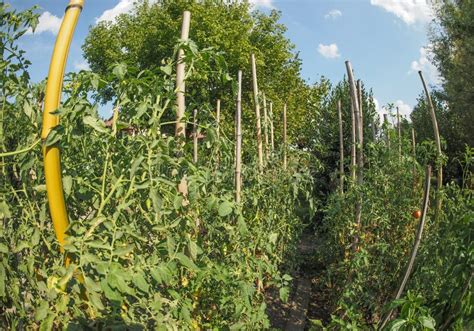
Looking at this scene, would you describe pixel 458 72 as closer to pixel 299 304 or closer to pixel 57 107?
pixel 299 304

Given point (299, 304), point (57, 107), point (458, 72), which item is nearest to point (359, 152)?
point (299, 304)

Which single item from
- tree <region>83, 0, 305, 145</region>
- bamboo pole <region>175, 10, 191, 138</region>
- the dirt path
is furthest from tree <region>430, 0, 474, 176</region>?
bamboo pole <region>175, 10, 191, 138</region>

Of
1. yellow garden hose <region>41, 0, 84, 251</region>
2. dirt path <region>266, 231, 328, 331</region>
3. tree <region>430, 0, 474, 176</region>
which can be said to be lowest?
dirt path <region>266, 231, 328, 331</region>

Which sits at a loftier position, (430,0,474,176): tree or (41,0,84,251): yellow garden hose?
(430,0,474,176): tree

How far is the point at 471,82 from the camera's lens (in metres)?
14.9

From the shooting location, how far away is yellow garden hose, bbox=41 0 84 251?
1.13 m

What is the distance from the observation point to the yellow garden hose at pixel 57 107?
1.13m

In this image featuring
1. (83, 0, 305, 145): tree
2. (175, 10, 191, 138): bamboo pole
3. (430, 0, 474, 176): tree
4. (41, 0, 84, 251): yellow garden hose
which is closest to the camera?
(41, 0, 84, 251): yellow garden hose

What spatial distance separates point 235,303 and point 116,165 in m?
1.03

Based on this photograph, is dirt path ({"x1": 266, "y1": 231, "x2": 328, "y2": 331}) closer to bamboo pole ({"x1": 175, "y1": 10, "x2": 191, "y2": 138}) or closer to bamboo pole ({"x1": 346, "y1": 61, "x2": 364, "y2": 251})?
bamboo pole ({"x1": 346, "y1": 61, "x2": 364, "y2": 251})

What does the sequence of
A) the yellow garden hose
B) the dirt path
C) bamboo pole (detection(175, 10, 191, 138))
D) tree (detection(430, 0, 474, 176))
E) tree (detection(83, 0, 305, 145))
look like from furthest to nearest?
1. tree (detection(83, 0, 305, 145))
2. tree (detection(430, 0, 474, 176))
3. the dirt path
4. bamboo pole (detection(175, 10, 191, 138))
5. the yellow garden hose

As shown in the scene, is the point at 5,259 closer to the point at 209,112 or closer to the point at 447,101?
the point at 209,112

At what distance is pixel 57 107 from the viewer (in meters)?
1.16

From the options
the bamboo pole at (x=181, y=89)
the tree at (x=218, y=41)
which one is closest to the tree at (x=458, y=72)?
the tree at (x=218, y=41)
